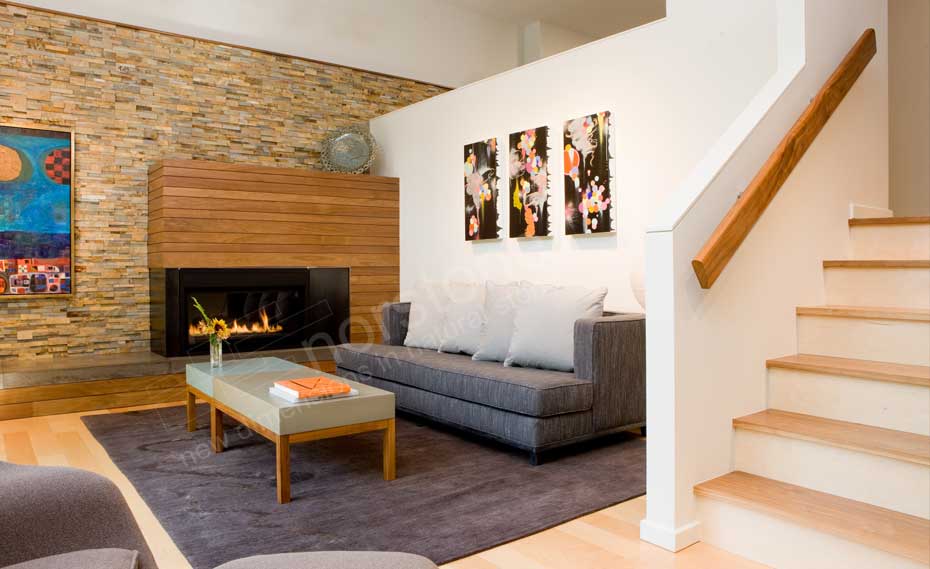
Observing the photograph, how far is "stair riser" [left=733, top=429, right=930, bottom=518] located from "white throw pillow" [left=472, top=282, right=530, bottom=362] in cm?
182

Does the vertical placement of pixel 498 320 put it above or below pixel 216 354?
above

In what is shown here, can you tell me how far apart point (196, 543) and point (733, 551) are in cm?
186

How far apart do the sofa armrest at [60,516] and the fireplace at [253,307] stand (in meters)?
4.08

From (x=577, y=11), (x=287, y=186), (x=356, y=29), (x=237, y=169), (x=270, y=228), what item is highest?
(x=577, y=11)

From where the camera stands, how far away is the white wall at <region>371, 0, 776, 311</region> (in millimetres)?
3793

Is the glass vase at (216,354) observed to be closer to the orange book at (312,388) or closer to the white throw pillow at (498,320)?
the orange book at (312,388)

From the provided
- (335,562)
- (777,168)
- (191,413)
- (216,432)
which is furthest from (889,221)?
(191,413)

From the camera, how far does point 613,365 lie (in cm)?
350

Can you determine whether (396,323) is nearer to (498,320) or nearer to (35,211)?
(498,320)

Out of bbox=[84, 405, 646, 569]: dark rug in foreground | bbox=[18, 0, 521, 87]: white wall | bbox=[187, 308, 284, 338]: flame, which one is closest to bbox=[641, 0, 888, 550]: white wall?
bbox=[84, 405, 646, 569]: dark rug in foreground

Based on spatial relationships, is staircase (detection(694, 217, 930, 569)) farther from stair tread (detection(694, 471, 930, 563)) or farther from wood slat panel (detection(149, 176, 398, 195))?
wood slat panel (detection(149, 176, 398, 195))

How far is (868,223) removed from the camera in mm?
3000

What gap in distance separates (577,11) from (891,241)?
530 centimetres

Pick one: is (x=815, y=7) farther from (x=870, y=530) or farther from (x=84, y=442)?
(x=84, y=442)
